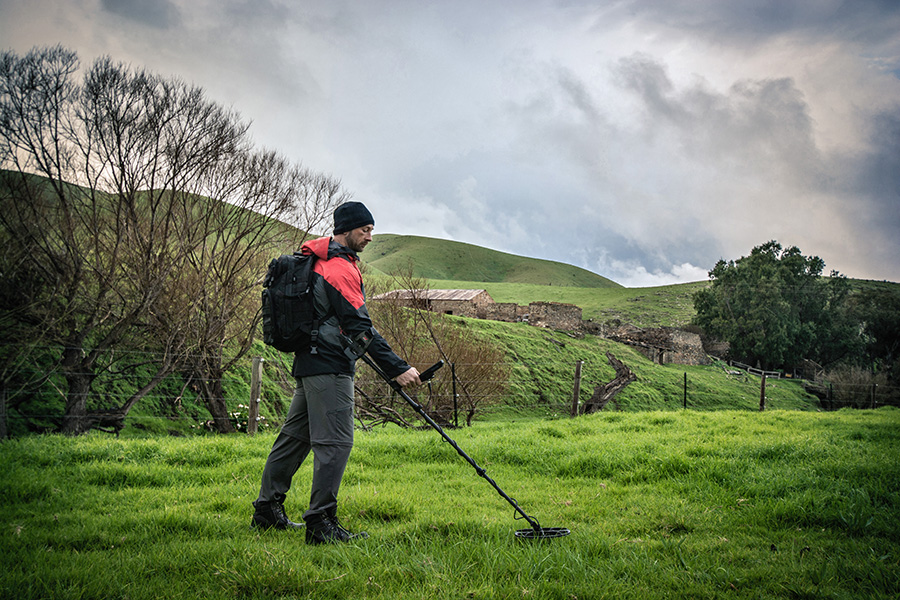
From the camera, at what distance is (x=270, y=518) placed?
3893 mm

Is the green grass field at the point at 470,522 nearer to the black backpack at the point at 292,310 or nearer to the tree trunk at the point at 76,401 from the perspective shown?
the black backpack at the point at 292,310

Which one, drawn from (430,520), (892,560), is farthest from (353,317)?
(892,560)

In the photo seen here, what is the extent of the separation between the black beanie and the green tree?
5050 centimetres

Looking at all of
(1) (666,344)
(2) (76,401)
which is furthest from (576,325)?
(2) (76,401)

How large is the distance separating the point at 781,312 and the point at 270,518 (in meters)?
53.0

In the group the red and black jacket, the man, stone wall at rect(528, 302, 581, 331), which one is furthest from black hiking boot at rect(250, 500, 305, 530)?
stone wall at rect(528, 302, 581, 331)

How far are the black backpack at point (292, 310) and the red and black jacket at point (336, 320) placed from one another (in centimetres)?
5

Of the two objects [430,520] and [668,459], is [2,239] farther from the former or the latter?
[668,459]

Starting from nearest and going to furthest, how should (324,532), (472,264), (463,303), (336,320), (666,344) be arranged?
1. (324,532)
2. (336,320)
3. (666,344)
4. (463,303)
5. (472,264)

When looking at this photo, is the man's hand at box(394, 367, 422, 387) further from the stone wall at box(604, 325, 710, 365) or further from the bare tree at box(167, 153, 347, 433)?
the stone wall at box(604, 325, 710, 365)

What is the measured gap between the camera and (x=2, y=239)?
8.82 metres

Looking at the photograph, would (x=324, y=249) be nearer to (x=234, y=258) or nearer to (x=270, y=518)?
(x=270, y=518)

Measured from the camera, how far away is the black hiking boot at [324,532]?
3.59 meters

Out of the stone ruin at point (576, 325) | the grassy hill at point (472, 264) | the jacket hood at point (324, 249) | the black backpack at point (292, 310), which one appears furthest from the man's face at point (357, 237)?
the grassy hill at point (472, 264)
